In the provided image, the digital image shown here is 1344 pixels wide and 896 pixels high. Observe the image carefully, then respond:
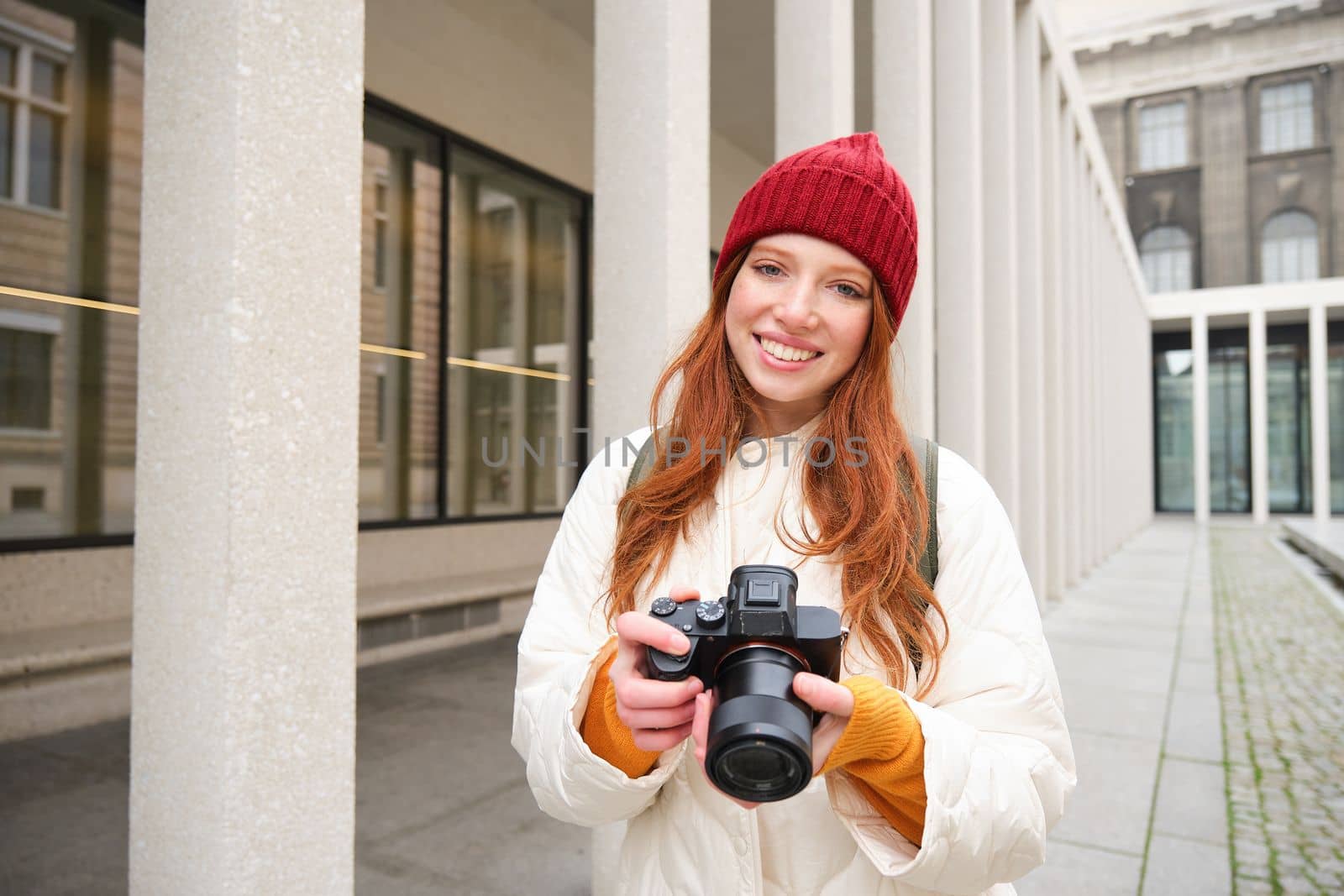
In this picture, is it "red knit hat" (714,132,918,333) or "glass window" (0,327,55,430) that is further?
"glass window" (0,327,55,430)

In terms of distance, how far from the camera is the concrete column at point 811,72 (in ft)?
13.3

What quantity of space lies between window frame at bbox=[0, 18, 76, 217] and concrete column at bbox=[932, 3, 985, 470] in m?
5.71

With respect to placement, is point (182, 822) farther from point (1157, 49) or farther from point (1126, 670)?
point (1157, 49)

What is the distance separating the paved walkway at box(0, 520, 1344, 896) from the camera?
3426mm

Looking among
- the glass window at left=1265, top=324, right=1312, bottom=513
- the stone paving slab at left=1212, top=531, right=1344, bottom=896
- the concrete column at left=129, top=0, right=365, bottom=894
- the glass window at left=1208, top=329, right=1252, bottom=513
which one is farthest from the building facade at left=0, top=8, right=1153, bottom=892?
the glass window at left=1208, top=329, right=1252, bottom=513

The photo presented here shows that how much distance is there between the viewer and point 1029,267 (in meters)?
9.10

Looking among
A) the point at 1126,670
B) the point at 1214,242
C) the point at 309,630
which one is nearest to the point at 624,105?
the point at 309,630

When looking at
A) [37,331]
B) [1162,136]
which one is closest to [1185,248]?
[1162,136]

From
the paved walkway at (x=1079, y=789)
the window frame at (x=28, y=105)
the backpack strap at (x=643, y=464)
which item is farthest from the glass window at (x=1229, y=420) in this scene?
the backpack strap at (x=643, y=464)

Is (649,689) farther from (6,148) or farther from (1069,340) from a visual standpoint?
(1069,340)

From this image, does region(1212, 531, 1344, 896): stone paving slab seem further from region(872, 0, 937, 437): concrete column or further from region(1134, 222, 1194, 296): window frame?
region(1134, 222, 1194, 296): window frame

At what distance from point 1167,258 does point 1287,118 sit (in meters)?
5.29

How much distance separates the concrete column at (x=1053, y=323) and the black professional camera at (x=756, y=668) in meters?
9.56

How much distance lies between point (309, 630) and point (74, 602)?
15.1 feet
